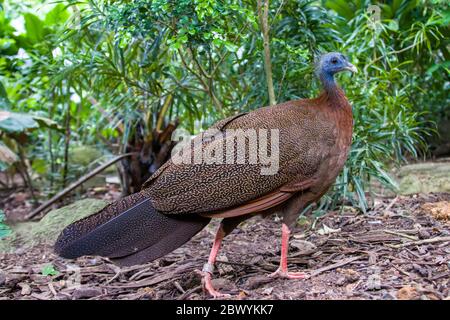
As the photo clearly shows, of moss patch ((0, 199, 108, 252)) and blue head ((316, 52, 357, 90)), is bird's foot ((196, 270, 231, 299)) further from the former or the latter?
moss patch ((0, 199, 108, 252))

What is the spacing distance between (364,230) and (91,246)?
2097mm

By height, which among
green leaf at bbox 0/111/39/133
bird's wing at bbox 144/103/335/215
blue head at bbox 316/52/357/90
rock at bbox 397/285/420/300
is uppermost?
blue head at bbox 316/52/357/90

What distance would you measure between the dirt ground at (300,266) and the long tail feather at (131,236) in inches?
10.6

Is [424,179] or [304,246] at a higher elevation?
[424,179]

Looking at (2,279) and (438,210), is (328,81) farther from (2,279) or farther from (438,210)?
(2,279)

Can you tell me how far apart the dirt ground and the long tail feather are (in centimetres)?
27

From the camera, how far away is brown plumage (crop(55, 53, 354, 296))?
10.1 feet

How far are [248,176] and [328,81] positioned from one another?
868 millimetres

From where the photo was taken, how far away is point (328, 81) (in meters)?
3.43

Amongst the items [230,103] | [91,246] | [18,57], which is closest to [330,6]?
[230,103]

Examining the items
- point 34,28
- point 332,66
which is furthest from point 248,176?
point 34,28

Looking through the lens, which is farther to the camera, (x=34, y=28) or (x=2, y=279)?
(x=34, y=28)

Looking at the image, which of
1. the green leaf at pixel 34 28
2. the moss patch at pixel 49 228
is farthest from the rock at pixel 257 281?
the green leaf at pixel 34 28

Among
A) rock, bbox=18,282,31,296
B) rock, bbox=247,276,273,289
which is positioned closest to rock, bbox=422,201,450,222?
rock, bbox=247,276,273,289
